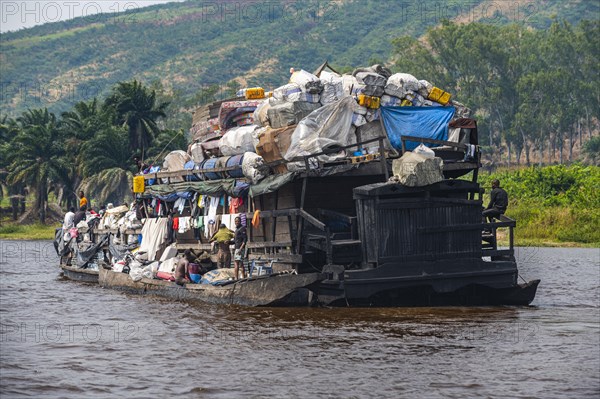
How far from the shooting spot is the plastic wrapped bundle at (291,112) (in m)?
18.5

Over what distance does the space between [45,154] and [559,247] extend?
3644 cm

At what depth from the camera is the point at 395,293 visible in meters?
17.5

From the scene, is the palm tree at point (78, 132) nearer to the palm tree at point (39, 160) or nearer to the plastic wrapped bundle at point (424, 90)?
the palm tree at point (39, 160)

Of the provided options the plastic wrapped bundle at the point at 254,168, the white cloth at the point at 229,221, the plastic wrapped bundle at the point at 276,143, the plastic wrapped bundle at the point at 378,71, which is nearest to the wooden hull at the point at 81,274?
the white cloth at the point at 229,221

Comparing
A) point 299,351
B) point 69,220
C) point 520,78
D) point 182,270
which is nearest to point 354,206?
point 182,270

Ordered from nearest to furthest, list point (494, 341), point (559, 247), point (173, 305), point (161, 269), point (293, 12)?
point (494, 341) → point (173, 305) → point (161, 269) → point (559, 247) → point (293, 12)

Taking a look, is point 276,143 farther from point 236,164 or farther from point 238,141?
point 238,141

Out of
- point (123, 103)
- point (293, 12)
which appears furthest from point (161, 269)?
point (293, 12)

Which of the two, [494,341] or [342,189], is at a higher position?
[342,189]

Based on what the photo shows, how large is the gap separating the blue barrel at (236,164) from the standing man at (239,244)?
91cm

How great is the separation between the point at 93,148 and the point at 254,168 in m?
40.6

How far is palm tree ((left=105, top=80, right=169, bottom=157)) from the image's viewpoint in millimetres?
59750

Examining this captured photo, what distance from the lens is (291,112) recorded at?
18.5m

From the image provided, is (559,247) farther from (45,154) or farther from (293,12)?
(293,12)
